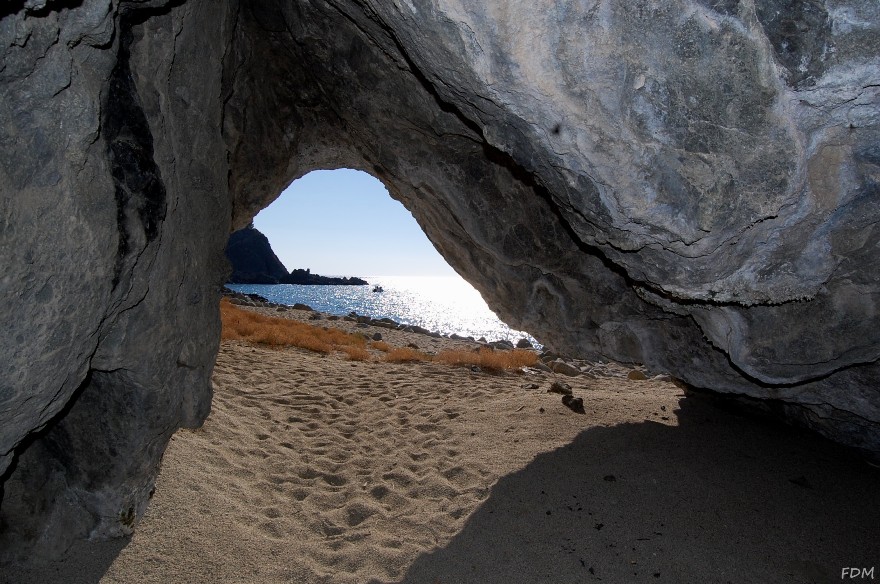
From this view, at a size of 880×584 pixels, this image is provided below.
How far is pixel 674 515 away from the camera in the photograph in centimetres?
391

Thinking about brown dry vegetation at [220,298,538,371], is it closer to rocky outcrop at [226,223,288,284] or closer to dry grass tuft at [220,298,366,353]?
dry grass tuft at [220,298,366,353]

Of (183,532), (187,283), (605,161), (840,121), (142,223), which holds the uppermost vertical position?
(840,121)

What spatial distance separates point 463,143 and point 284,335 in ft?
29.4

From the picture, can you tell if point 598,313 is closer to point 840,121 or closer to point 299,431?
point 840,121

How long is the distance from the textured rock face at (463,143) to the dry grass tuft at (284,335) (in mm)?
7752

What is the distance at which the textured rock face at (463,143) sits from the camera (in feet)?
7.55

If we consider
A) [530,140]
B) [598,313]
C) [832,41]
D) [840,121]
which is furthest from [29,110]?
[598,313]

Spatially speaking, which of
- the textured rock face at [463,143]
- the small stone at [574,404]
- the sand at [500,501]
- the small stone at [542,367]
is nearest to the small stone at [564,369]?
the small stone at [542,367]

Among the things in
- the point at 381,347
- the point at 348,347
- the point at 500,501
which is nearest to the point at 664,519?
the point at 500,501

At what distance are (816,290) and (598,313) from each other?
2363mm

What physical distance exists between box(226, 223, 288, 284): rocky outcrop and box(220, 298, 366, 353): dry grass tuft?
8808 cm

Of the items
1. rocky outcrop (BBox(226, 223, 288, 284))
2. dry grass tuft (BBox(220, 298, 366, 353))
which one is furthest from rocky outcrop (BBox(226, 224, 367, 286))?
dry grass tuft (BBox(220, 298, 366, 353))

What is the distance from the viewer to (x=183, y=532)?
11.7ft

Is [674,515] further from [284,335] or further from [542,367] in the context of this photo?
[284,335]
